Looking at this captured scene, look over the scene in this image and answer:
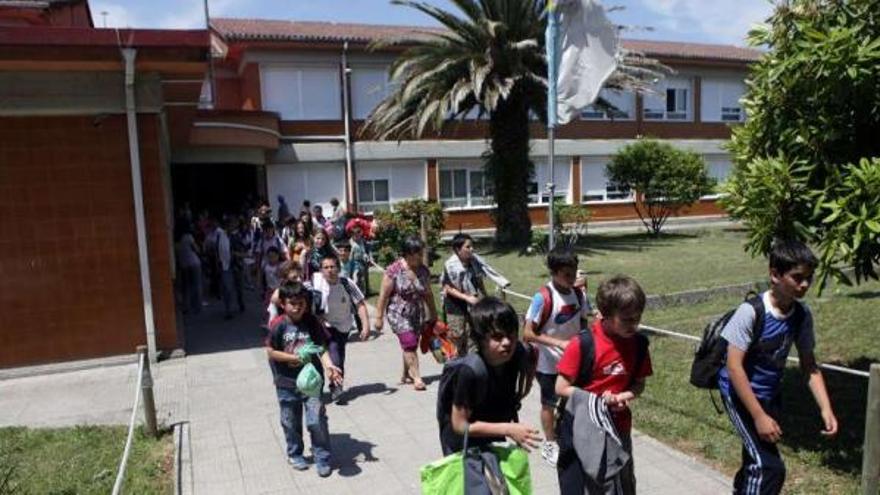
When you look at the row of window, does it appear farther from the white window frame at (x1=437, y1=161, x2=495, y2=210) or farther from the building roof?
the white window frame at (x1=437, y1=161, x2=495, y2=210)

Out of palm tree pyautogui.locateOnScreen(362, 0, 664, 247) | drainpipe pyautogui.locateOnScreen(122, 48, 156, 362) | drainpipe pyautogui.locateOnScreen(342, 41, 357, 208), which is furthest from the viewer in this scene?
drainpipe pyautogui.locateOnScreen(342, 41, 357, 208)

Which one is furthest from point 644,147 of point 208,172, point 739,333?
point 739,333

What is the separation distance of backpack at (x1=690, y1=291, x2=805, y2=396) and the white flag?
3.19 meters

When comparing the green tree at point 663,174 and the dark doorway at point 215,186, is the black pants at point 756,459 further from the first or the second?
the dark doorway at point 215,186

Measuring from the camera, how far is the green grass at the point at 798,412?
479 cm

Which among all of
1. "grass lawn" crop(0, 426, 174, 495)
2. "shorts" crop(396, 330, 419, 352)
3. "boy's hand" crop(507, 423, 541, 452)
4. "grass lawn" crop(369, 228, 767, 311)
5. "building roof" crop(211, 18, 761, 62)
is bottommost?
"grass lawn" crop(0, 426, 174, 495)

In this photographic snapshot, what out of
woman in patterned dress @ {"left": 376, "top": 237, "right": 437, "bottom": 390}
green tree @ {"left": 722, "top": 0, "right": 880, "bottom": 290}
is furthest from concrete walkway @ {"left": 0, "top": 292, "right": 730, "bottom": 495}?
green tree @ {"left": 722, "top": 0, "right": 880, "bottom": 290}

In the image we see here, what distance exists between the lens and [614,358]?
136 inches

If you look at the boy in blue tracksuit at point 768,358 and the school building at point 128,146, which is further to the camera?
the school building at point 128,146

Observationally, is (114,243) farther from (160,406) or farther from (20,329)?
(160,406)

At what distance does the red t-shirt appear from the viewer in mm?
3445

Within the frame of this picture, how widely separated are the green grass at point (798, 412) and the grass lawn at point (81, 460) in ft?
13.2

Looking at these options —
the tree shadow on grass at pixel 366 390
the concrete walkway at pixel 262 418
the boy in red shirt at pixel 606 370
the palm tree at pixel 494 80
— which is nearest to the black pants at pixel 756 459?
the boy in red shirt at pixel 606 370

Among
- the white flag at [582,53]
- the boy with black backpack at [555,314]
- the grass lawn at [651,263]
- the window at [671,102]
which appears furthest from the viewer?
the window at [671,102]
